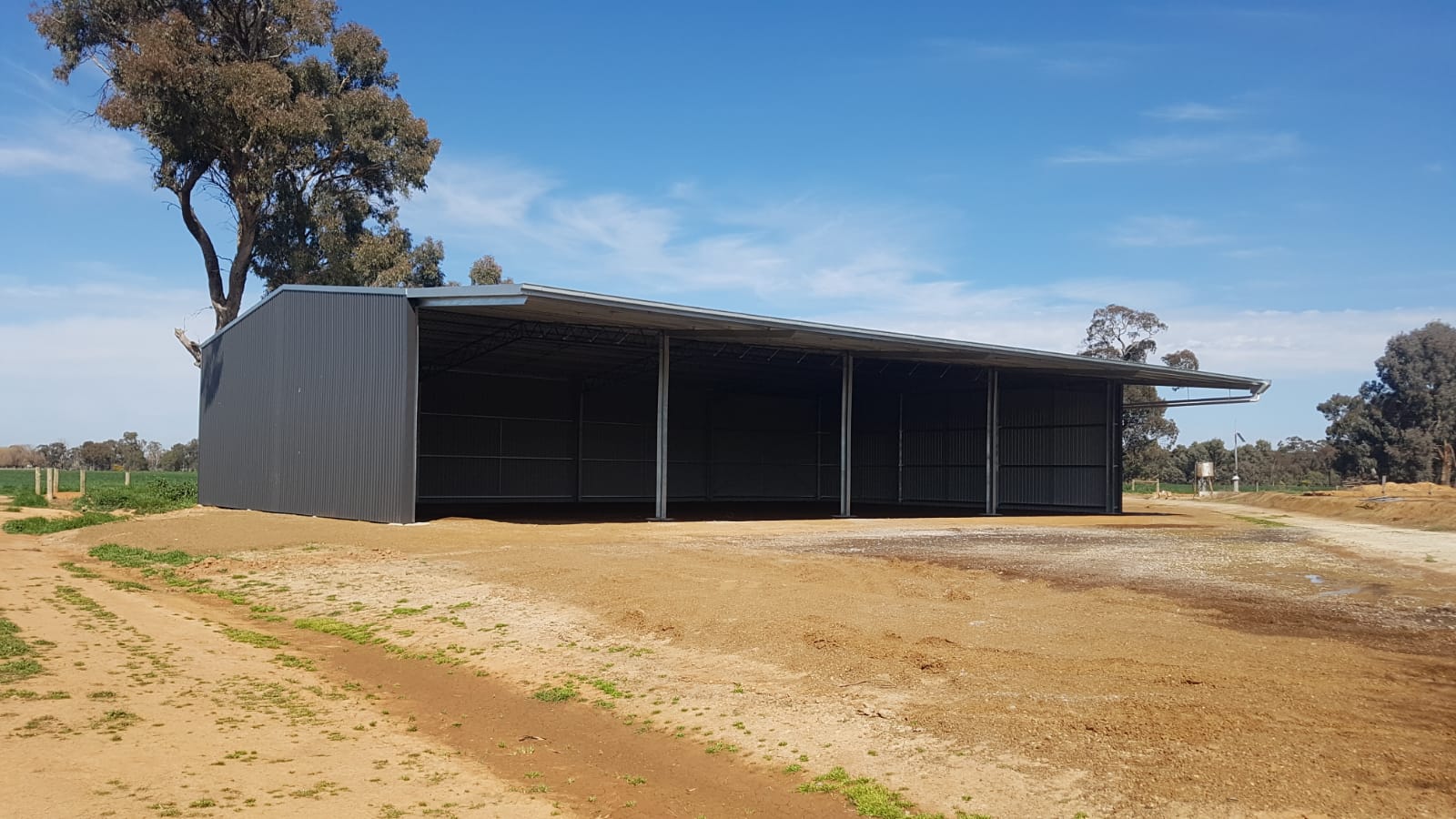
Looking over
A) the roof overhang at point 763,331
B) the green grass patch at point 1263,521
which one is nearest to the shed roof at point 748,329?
the roof overhang at point 763,331

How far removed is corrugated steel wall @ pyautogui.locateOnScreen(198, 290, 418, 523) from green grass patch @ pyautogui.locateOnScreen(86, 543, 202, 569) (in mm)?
6901

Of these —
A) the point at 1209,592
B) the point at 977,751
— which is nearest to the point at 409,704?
the point at 977,751

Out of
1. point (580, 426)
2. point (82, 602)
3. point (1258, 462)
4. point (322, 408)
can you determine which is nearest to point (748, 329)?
point (322, 408)

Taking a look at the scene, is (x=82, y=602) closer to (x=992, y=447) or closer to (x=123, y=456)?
(x=992, y=447)

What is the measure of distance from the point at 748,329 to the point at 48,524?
23.1 metres

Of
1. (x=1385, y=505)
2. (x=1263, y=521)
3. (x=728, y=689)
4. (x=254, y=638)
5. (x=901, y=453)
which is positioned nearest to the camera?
(x=728, y=689)

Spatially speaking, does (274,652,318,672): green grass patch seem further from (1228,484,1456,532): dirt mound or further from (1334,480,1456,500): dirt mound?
(1334,480,1456,500): dirt mound

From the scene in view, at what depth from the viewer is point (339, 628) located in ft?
50.3

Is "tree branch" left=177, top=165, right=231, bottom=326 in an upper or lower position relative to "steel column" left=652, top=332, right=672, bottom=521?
upper

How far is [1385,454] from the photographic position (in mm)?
87750

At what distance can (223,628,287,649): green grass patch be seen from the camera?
13.9m

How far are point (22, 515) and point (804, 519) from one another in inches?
1140

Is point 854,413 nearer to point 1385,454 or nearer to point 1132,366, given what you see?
point 1132,366

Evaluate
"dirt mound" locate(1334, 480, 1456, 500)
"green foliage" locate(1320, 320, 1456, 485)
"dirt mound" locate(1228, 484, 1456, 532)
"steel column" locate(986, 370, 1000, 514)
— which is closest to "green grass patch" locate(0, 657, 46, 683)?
"steel column" locate(986, 370, 1000, 514)
